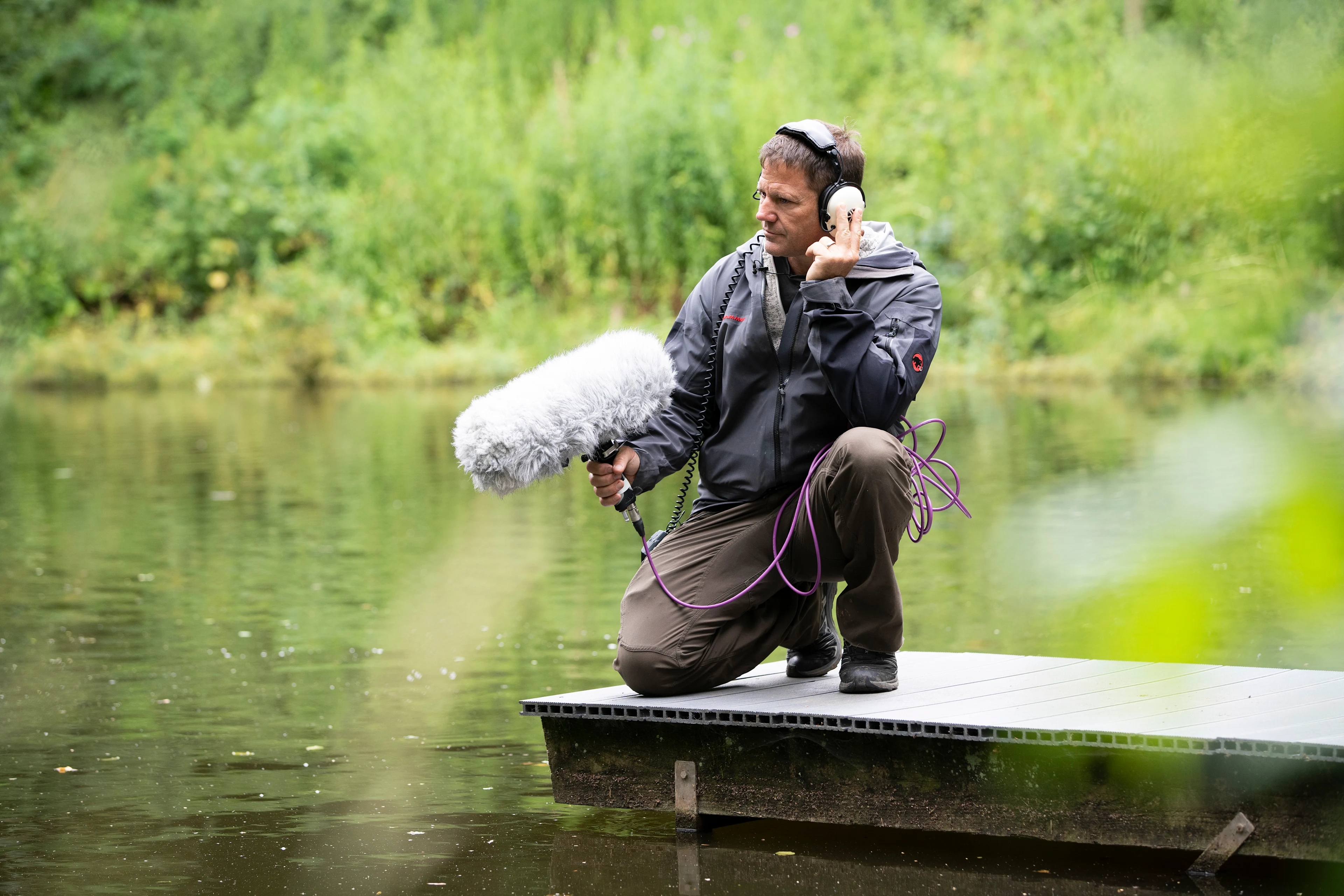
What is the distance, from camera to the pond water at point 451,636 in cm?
105

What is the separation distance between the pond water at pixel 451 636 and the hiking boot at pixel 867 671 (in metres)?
0.31

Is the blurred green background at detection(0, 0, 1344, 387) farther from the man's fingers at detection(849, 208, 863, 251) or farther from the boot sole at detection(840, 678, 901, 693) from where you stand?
the boot sole at detection(840, 678, 901, 693)

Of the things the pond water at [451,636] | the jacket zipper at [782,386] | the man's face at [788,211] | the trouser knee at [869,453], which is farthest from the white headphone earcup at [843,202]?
the pond water at [451,636]

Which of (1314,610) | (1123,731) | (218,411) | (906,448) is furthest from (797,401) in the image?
(218,411)

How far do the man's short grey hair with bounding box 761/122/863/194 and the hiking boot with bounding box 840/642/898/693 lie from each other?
0.94 metres

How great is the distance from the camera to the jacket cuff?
3018 mm

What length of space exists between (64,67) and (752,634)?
86.1 ft

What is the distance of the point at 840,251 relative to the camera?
2.99 meters

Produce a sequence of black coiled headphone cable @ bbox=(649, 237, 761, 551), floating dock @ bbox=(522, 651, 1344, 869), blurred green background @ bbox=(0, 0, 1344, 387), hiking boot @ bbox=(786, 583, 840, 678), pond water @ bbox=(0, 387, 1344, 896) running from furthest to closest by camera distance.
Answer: blurred green background @ bbox=(0, 0, 1344, 387), hiking boot @ bbox=(786, 583, 840, 678), black coiled headphone cable @ bbox=(649, 237, 761, 551), floating dock @ bbox=(522, 651, 1344, 869), pond water @ bbox=(0, 387, 1344, 896)

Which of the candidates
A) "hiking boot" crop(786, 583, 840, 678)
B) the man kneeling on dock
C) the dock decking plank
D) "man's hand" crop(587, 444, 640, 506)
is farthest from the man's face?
the dock decking plank

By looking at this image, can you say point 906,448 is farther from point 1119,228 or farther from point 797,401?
point 1119,228

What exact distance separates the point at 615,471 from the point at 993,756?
93 cm

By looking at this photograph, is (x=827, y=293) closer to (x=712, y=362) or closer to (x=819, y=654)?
(x=712, y=362)

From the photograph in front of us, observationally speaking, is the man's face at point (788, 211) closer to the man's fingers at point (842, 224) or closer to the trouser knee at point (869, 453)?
the man's fingers at point (842, 224)
